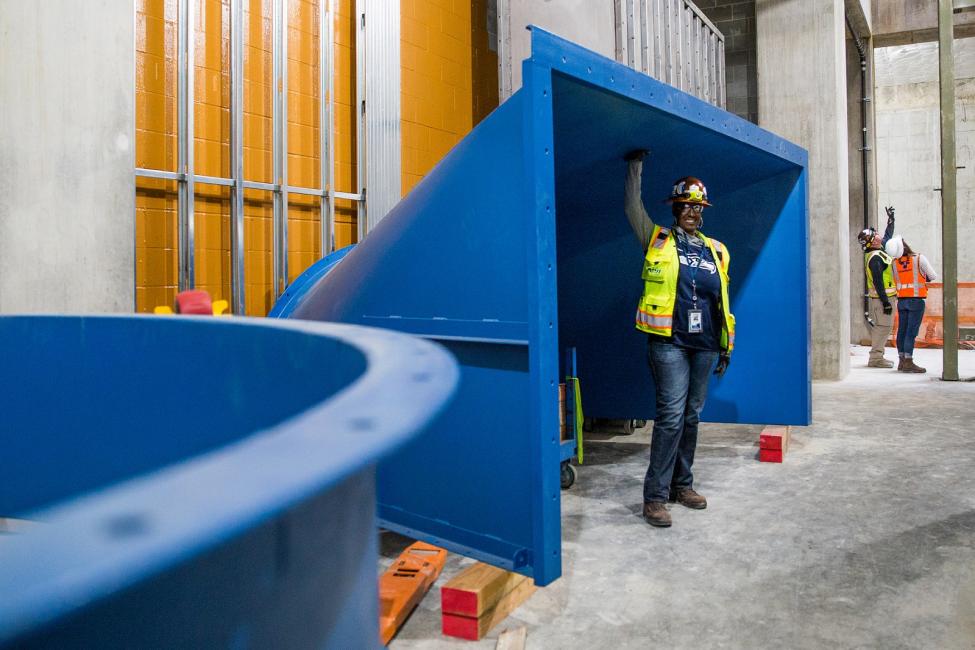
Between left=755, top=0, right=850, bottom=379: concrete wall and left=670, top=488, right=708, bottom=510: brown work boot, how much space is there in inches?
248

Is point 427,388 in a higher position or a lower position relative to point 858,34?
lower

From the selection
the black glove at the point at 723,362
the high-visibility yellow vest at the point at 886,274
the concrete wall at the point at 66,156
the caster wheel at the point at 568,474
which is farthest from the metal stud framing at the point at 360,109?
the high-visibility yellow vest at the point at 886,274

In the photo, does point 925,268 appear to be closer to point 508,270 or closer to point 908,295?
point 908,295

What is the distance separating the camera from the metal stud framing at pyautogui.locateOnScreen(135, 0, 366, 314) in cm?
486

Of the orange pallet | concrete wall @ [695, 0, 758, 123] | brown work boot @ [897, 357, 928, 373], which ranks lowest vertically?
the orange pallet

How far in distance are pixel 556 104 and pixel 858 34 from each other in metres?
13.6

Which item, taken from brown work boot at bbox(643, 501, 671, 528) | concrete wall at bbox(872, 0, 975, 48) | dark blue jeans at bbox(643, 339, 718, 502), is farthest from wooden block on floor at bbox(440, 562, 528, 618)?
concrete wall at bbox(872, 0, 975, 48)

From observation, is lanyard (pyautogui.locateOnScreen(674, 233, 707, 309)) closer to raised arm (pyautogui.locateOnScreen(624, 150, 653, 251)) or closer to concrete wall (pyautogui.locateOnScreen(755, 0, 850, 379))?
raised arm (pyautogui.locateOnScreen(624, 150, 653, 251))

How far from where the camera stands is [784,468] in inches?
214

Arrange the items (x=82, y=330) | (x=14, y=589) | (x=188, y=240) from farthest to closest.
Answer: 1. (x=188, y=240)
2. (x=82, y=330)
3. (x=14, y=589)

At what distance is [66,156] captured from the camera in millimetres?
3586

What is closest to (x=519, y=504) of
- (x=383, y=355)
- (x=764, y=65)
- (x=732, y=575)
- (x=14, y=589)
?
(x=732, y=575)

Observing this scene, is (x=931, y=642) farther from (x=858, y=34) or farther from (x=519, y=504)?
(x=858, y=34)

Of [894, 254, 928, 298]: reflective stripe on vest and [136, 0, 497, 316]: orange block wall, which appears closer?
[136, 0, 497, 316]: orange block wall
